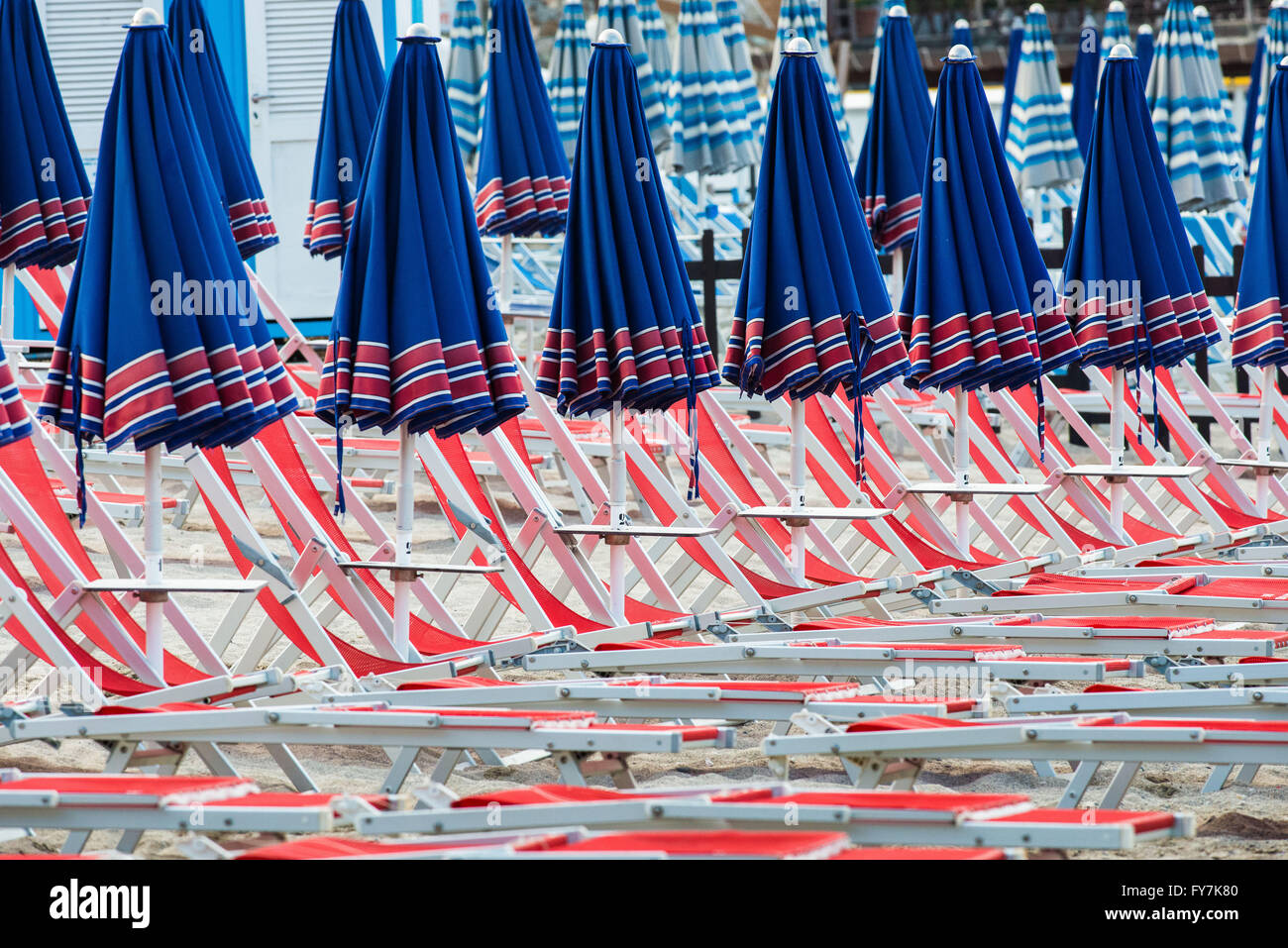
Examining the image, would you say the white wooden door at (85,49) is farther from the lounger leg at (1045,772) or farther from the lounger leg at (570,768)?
the lounger leg at (570,768)

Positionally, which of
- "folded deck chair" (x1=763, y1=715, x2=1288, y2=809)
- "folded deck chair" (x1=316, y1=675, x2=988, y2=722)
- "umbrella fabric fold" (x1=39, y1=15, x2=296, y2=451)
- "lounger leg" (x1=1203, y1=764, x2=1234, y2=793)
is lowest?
"lounger leg" (x1=1203, y1=764, x2=1234, y2=793)

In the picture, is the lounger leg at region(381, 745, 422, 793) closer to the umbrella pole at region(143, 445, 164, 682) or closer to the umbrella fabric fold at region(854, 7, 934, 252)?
the umbrella pole at region(143, 445, 164, 682)

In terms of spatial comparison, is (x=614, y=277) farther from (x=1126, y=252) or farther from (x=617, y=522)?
(x=1126, y=252)

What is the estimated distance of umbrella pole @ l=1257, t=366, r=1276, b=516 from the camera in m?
8.62

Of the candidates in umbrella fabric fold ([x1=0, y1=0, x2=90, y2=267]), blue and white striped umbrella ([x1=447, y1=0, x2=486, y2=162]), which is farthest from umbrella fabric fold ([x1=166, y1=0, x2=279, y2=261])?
blue and white striped umbrella ([x1=447, y1=0, x2=486, y2=162])

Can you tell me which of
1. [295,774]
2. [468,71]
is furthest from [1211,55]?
[295,774]

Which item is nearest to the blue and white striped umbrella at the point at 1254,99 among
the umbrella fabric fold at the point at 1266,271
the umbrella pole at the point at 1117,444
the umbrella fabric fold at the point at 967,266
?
the umbrella fabric fold at the point at 1266,271

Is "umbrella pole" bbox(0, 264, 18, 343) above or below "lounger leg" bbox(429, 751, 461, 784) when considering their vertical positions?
above

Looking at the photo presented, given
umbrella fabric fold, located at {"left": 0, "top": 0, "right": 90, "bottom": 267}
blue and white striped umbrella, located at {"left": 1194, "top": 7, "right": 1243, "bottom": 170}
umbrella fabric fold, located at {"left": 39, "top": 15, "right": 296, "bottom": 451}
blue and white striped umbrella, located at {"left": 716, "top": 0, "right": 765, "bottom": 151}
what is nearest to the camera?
umbrella fabric fold, located at {"left": 39, "top": 15, "right": 296, "bottom": 451}

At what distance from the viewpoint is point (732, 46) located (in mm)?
15664

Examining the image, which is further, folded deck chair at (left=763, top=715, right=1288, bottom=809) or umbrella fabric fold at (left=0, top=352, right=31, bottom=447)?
umbrella fabric fold at (left=0, top=352, right=31, bottom=447)

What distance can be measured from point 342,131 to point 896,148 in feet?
8.46

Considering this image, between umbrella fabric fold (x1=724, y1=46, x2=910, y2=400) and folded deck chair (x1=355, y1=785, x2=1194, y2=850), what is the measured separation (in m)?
3.10
